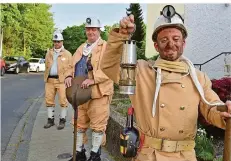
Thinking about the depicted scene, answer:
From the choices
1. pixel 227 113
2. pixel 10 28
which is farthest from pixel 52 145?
pixel 10 28

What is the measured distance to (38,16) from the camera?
39.6 m

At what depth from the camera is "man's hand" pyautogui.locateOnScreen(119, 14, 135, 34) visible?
230cm

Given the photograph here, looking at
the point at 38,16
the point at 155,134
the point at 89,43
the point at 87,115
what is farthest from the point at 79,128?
the point at 38,16

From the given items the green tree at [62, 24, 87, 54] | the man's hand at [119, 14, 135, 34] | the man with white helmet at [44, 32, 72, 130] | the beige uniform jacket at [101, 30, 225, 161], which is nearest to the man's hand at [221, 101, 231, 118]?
the beige uniform jacket at [101, 30, 225, 161]

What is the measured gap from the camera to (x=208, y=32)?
10.8 m

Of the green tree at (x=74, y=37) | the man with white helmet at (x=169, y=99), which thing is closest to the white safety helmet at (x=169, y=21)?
the man with white helmet at (x=169, y=99)

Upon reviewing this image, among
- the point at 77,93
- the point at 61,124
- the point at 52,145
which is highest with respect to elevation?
the point at 77,93

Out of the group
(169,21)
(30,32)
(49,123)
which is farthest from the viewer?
(30,32)

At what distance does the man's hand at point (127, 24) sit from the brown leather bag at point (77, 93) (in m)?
2.22

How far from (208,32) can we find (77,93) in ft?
23.6

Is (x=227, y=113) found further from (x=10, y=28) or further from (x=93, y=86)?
(x=10, y=28)

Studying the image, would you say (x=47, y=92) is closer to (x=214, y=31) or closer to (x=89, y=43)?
(x=89, y=43)

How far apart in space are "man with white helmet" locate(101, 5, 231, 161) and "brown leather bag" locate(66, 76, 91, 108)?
6.44 ft

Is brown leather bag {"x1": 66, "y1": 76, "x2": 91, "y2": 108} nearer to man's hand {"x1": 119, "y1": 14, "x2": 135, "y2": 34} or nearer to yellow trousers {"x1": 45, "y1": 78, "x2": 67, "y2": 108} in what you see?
man's hand {"x1": 119, "y1": 14, "x2": 135, "y2": 34}
